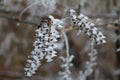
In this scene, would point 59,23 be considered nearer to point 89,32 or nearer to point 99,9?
point 89,32

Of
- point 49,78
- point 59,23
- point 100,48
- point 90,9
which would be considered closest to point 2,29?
point 49,78

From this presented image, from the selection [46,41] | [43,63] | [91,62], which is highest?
[43,63]

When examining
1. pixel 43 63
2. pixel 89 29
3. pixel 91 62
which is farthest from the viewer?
pixel 43 63

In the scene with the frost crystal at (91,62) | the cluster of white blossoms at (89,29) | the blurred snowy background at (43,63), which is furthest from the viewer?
the blurred snowy background at (43,63)

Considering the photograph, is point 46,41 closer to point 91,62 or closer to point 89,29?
point 89,29

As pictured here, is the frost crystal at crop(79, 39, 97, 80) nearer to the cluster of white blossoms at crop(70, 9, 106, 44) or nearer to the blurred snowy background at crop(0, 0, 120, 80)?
the cluster of white blossoms at crop(70, 9, 106, 44)

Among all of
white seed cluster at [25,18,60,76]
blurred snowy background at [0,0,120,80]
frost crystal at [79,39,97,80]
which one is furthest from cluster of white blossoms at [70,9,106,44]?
blurred snowy background at [0,0,120,80]

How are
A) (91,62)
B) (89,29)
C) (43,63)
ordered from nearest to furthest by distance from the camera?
(89,29)
(91,62)
(43,63)

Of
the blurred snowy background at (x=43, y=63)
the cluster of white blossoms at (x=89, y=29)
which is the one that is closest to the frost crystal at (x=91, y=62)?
the cluster of white blossoms at (x=89, y=29)

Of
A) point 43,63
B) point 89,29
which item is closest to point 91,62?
point 89,29

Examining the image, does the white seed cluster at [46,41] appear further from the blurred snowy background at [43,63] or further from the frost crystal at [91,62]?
the blurred snowy background at [43,63]

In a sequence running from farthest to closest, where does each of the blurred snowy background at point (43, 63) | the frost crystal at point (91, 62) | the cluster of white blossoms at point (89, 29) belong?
1. the blurred snowy background at point (43, 63)
2. the frost crystal at point (91, 62)
3. the cluster of white blossoms at point (89, 29)
